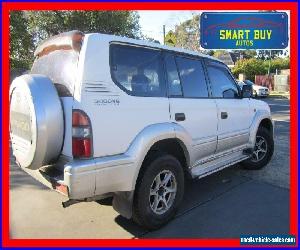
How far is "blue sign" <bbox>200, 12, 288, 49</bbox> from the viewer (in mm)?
8992

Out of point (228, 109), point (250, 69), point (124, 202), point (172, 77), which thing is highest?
point (250, 69)

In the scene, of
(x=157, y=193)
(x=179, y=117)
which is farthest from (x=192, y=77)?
(x=157, y=193)

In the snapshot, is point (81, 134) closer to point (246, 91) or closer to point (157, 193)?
point (157, 193)

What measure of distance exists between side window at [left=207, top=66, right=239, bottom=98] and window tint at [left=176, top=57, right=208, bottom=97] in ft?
0.81

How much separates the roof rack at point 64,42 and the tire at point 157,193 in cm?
142

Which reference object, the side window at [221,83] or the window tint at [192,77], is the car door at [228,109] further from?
the window tint at [192,77]

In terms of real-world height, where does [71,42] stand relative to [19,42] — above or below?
below

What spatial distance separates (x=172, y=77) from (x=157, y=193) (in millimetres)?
1373

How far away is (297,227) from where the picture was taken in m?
3.83

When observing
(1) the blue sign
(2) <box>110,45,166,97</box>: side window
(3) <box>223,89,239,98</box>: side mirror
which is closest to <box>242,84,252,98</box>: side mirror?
(3) <box>223,89,239,98</box>: side mirror

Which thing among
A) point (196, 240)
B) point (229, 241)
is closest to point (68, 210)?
point (196, 240)

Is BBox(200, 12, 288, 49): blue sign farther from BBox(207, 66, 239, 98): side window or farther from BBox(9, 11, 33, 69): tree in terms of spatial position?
BBox(9, 11, 33, 69): tree

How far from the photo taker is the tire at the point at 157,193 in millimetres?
3553

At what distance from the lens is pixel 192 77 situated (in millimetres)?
4484
